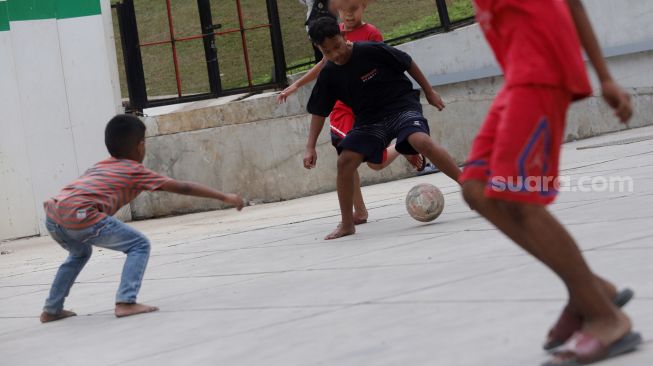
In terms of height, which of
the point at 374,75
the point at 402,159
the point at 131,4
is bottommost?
the point at 402,159

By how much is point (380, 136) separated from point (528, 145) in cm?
447

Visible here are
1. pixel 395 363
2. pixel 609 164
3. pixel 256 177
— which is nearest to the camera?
pixel 395 363

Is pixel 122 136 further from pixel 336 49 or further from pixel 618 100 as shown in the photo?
pixel 618 100

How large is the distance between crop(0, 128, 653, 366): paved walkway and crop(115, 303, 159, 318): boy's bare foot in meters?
0.10

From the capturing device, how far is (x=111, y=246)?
5.85 metres

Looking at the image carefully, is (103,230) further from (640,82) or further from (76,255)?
(640,82)

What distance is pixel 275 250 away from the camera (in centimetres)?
752

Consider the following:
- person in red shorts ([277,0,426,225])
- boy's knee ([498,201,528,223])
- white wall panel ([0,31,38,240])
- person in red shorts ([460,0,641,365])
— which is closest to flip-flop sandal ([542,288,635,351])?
person in red shorts ([460,0,641,365])

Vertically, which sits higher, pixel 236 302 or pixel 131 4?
pixel 131 4

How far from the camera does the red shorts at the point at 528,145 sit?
3.20 meters

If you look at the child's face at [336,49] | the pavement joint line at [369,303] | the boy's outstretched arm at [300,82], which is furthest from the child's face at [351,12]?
the pavement joint line at [369,303]

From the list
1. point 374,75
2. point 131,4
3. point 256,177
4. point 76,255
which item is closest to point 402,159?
point 256,177

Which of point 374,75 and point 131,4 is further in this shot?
point 131,4

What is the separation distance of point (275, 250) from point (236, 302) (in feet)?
6.98
